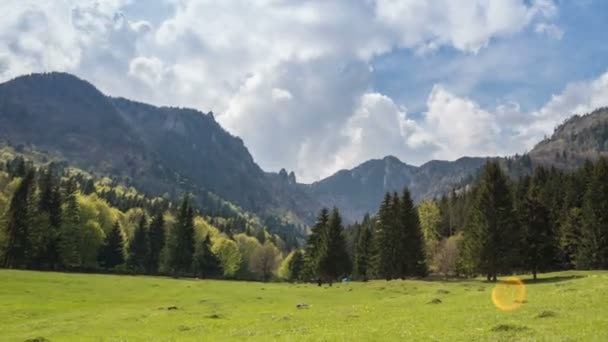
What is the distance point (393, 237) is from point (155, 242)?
80272mm

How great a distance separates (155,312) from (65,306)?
426 inches

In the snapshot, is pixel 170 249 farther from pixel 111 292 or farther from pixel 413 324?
pixel 413 324

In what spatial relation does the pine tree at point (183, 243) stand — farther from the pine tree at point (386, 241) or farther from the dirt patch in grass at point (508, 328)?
the dirt patch in grass at point (508, 328)

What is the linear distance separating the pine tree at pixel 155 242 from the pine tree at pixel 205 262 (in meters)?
13.3

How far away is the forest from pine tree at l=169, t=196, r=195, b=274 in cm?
29

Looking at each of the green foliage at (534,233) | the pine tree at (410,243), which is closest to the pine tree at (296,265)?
the pine tree at (410,243)

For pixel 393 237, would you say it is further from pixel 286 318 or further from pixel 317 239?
pixel 286 318

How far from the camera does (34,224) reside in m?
116

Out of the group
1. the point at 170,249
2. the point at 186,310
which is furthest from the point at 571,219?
the point at 170,249

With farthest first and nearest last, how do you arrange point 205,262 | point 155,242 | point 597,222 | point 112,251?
point 205,262, point 155,242, point 112,251, point 597,222

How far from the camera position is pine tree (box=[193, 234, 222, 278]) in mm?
162750

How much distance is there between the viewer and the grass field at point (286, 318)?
82.5 feet

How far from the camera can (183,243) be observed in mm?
140875

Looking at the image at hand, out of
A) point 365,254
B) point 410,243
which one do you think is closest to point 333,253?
point 410,243
